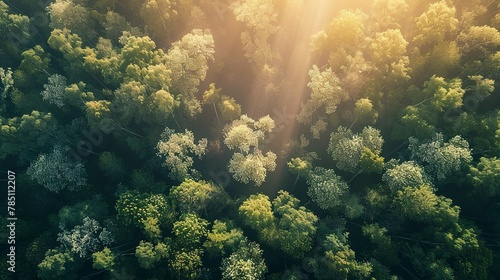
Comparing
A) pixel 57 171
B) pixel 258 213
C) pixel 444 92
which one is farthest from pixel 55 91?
pixel 444 92

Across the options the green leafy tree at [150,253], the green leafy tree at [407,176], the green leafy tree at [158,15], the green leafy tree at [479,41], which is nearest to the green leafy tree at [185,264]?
the green leafy tree at [150,253]

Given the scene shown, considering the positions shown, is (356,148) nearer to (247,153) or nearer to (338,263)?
(338,263)

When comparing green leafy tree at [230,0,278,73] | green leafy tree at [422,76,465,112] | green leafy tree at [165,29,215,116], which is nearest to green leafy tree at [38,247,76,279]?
green leafy tree at [165,29,215,116]

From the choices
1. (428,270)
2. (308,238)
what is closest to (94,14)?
(308,238)

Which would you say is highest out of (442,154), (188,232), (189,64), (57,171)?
(189,64)

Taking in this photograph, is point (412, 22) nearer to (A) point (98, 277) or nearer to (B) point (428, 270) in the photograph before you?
(B) point (428, 270)

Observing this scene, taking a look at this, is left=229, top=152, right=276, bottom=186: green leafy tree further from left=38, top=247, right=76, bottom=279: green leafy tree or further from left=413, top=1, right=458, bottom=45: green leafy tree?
left=413, top=1, right=458, bottom=45: green leafy tree
